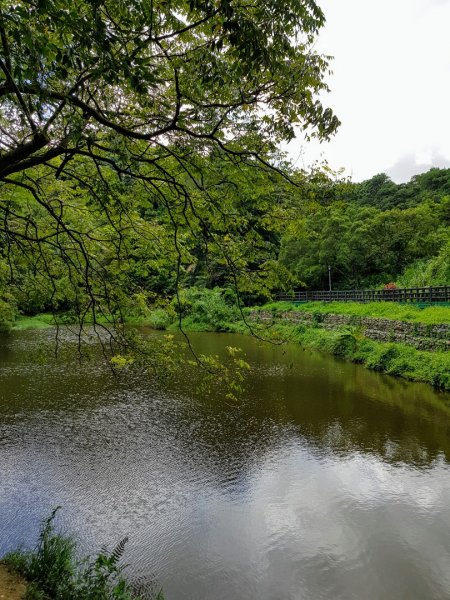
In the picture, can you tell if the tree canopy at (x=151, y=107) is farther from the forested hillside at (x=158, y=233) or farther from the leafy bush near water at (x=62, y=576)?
the leafy bush near water at (x=62, y=576)

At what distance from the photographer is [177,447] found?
952 centimetres

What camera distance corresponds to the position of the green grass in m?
16.8

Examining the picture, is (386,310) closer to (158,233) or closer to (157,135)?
(158,233)

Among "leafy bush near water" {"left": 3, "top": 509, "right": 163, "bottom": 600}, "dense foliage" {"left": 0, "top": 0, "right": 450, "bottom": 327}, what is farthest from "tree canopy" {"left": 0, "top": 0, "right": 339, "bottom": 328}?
"leafy bush near water" {"left": 3, "top": 509, "right": 163, "bottom": 600}

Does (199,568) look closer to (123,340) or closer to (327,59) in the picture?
(123,340)

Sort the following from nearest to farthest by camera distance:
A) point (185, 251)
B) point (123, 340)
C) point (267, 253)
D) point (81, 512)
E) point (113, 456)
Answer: point (267, 253) < point (123, 340) < point (185, 251) < point (81, 512) < point (113, 456)

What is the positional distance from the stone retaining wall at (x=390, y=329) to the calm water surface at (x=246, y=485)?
2470 millimetres

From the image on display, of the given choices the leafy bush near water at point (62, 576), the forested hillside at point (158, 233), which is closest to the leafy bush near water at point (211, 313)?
the forested hillside at point (158, 233)

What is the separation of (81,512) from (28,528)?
812 millimetres

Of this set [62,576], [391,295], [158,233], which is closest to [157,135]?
[158,233]

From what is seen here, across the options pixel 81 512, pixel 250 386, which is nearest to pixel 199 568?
pixel 81 512

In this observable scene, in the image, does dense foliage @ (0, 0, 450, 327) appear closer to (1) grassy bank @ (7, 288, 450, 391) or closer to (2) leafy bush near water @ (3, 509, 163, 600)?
(1) grassy bank @ (7, 288, 450, 391)

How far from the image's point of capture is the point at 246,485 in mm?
7746

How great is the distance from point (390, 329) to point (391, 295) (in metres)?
4.73
